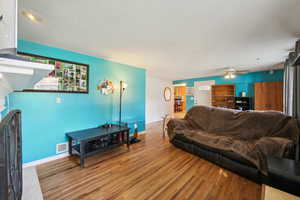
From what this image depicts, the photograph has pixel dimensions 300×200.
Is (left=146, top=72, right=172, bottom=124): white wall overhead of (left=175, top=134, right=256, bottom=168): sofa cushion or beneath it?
overhead

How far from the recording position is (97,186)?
5.70ft

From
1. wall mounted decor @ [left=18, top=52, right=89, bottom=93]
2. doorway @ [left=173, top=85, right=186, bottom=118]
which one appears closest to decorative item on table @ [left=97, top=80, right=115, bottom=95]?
wall mounted decor @ [left=18, top=52, right=89, bottom=93]

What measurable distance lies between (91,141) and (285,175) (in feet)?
9.72

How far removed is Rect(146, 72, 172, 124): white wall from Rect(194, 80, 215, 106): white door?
165 cm

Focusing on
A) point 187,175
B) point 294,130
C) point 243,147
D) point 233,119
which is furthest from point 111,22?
point 294,130

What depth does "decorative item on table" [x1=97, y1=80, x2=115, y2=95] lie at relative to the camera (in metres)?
3.14

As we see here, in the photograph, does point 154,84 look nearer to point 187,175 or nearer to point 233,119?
point 233,119

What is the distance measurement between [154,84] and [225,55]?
3.63m

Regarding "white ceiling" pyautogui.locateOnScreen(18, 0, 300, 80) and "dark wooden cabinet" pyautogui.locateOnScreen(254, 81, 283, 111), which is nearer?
"white ceiling" pyautogui.locateOnScreen(18, 0, 300, 80)

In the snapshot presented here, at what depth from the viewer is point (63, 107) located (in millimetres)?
2568

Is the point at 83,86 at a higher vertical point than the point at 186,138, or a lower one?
higher

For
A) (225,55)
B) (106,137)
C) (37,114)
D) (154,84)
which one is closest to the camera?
(37,114)

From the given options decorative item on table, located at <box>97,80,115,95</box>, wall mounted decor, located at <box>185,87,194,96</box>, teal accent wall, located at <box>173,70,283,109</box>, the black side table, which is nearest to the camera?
the black side table

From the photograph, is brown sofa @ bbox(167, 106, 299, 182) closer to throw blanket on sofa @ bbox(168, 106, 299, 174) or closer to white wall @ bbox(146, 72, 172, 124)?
throw blanket on sofa @ bbox(168, 106, 299, 174)
